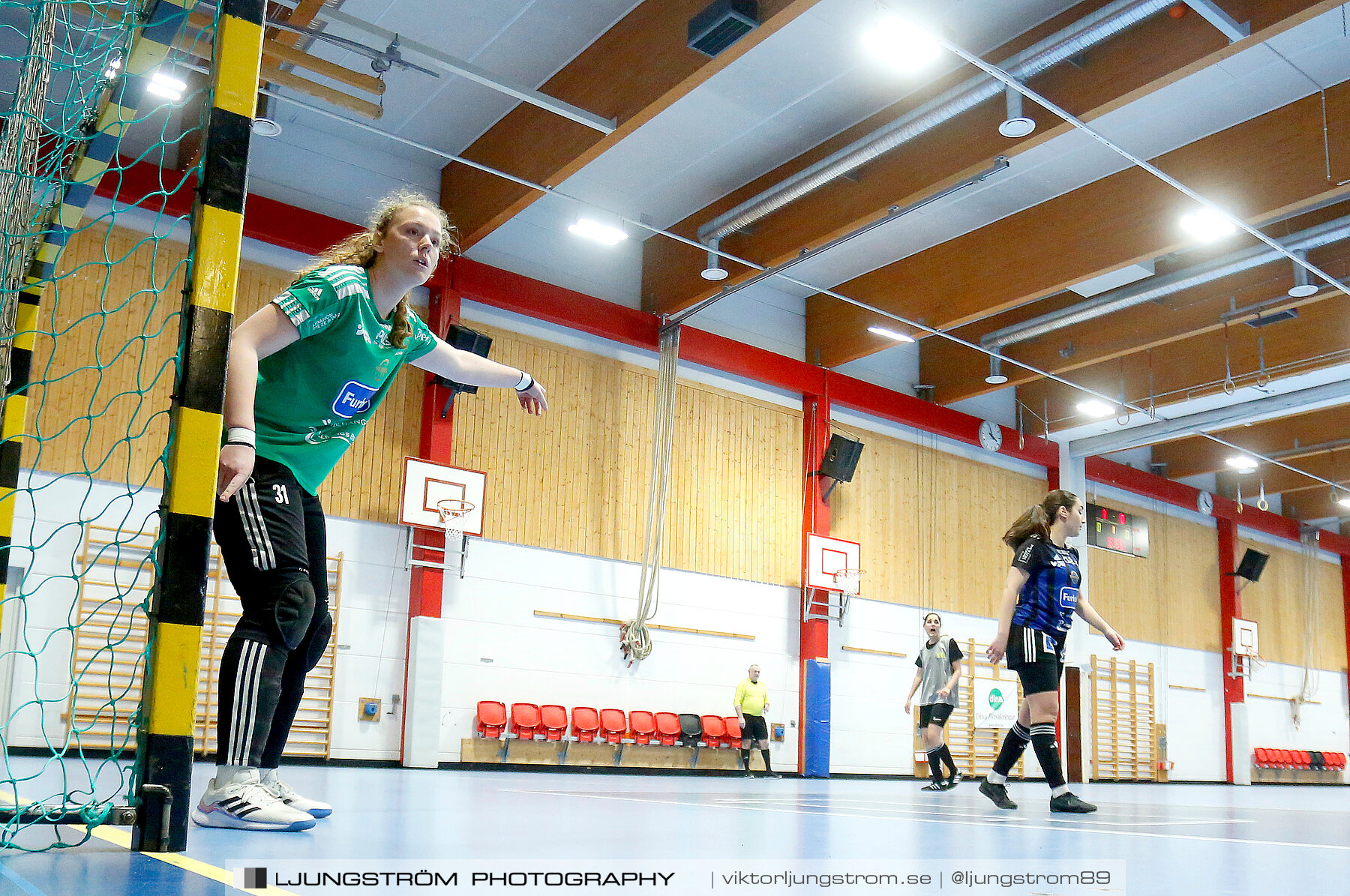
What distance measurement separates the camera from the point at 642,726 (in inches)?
525

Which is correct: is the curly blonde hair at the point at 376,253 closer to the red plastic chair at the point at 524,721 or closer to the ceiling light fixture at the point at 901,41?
the ceiling light fixture at the point at 901,41

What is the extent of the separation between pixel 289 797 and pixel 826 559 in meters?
12.8

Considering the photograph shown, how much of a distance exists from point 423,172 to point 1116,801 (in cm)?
1001

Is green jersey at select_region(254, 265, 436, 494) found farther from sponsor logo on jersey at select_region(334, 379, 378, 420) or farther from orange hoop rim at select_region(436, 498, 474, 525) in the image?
orange hoop rim at select_region(436, 498, 474, 525)

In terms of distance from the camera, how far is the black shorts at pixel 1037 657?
6137 millimetres

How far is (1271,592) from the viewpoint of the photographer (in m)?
24.3

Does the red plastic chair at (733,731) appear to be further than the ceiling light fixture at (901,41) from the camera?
Yes

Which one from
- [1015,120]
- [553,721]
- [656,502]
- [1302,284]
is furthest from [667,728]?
[1302,284]

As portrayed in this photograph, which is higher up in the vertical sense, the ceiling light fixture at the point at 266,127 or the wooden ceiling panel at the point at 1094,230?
the wooden ceiling panel at the point at 1094,230

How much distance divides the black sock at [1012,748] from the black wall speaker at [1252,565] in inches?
725

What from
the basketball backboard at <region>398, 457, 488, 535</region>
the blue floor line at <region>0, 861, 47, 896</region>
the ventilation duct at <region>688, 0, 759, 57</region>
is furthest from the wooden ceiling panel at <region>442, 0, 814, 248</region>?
the blue floor line at <region>0, 861, 47, 896</region>

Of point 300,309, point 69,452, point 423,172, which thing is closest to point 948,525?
point 423,172

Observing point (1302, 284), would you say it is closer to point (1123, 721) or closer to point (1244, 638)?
point (1123, 721)

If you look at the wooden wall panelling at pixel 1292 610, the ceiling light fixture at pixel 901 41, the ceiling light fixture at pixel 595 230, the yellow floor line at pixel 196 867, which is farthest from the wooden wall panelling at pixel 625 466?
the wooden wall panelling at pixel 1292 610
